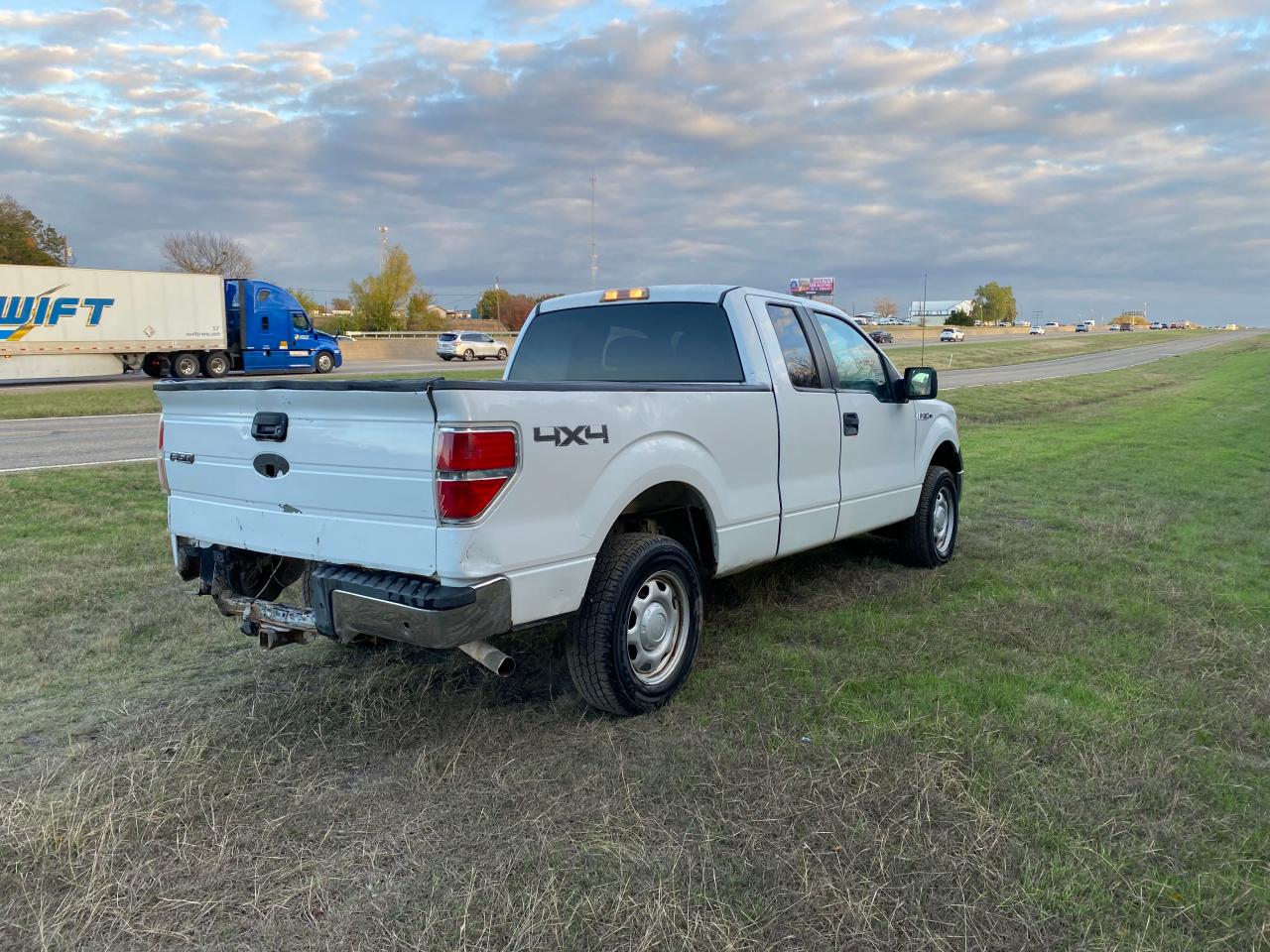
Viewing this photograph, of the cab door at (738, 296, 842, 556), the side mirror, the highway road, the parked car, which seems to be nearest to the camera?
the cab door at (738, 296, 842, 556)

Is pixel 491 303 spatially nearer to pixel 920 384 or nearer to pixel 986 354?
pixel 986 354

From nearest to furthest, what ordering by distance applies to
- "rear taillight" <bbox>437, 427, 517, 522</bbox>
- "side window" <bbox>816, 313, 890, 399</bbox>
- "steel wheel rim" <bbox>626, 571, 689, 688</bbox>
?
"rear taillight" <bbox>437, 427, 517, 522</bbox>
"steel wheel rim" <bbox>626, 571, 689, 688</bbox>
"side window" <bbox>816, 313, 890, 399</bbox>

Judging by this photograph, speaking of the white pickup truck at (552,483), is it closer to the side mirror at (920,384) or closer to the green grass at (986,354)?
the side mirror at (920,384)

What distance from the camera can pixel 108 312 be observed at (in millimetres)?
28438

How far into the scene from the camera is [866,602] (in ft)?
19.1

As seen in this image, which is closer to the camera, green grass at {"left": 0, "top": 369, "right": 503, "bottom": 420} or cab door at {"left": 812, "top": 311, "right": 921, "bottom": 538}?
cab door at {"left": 812, "top": 311, "right": 921, "bottom": 538}

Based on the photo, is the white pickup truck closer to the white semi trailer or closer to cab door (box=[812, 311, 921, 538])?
cab door (box=[812, 311, 921, 538])

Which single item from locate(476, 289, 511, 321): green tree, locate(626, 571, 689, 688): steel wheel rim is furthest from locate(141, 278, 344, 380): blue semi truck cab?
locate(476, 289, 511, 321): green tree

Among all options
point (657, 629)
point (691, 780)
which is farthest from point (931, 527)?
point (691, 780)

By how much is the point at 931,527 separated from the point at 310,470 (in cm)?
461

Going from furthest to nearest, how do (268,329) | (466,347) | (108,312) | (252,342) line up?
(466,347) → (268,329) → (252,342) → (108,312)

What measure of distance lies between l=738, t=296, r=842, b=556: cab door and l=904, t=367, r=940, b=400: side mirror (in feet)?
3.11

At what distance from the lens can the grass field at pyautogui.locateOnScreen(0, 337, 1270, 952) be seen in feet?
9.00

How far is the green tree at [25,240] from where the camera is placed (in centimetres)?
5372
